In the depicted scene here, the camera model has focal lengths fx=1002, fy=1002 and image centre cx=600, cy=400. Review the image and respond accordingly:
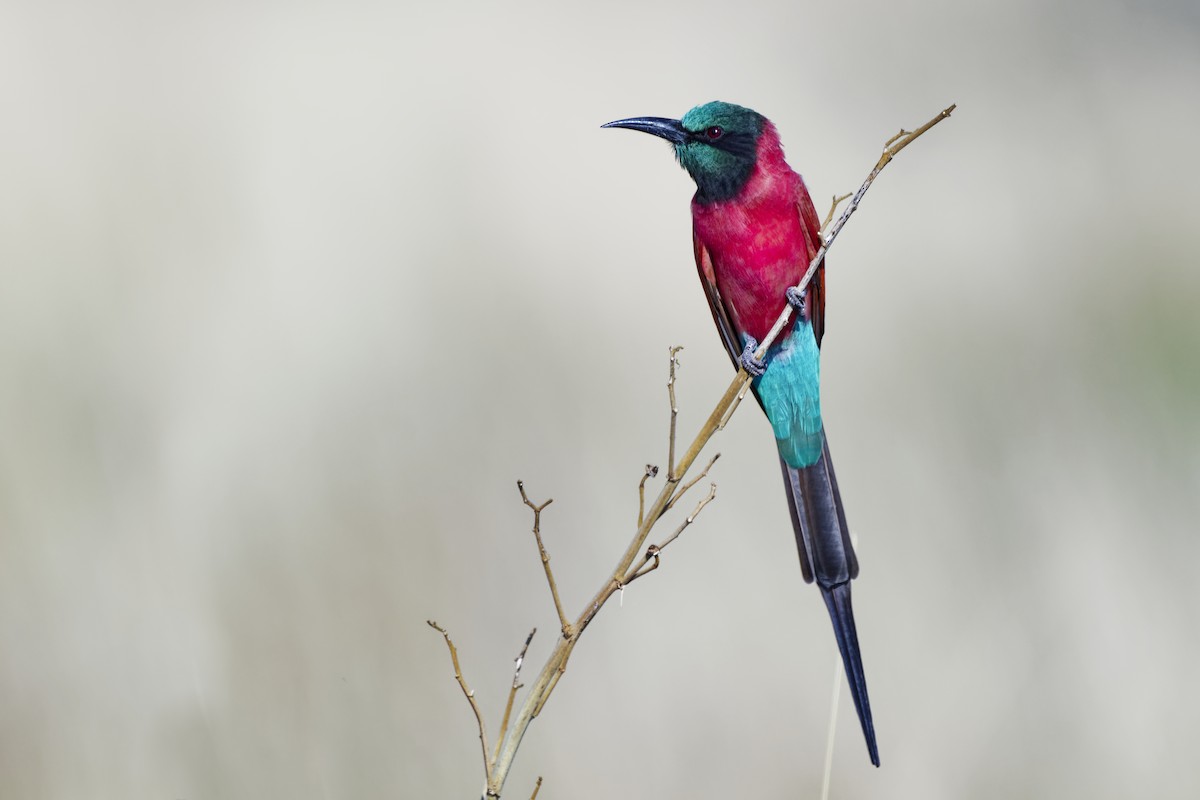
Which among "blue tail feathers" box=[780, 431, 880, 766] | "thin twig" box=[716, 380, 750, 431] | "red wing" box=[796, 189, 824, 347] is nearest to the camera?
"thin twig" box=[716, 380, 750, 431]

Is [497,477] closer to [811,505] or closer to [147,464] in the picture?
[147,464]

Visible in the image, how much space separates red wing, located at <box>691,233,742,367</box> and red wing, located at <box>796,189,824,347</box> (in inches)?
4.7

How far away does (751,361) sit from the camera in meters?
1.17

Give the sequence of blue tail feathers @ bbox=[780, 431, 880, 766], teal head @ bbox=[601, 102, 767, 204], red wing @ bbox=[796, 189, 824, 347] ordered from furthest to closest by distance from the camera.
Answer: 1. red wing @ bbox=[796, 189, 824, 347]
2. teal head @ bbox=[601, 102, 767, 204]
3. blue tail feathers @ bbox=[780, 431, 880, 766]

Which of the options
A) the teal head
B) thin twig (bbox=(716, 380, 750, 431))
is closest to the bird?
the teal head

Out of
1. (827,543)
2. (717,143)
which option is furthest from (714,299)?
(827,543)

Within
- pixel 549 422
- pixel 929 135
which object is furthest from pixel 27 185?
pixel 929 135

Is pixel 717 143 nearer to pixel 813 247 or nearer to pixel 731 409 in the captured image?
pixel 813 247

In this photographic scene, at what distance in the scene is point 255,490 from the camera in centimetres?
226

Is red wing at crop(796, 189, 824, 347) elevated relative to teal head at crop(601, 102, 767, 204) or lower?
lower

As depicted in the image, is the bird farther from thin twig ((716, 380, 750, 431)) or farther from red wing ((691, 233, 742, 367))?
thin twig ((716, 380, 750, 431))

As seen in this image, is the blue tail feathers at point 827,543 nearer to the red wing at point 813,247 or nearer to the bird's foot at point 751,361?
the bird's foot at point 751,361

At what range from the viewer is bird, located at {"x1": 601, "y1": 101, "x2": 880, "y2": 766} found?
1.22 meters

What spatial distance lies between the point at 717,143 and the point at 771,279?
8.0 inches
